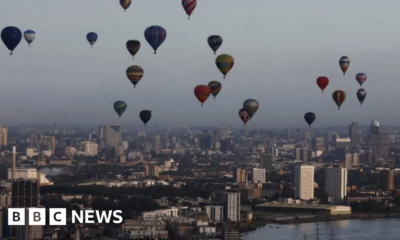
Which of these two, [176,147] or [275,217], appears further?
[176,147]

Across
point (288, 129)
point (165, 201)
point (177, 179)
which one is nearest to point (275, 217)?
point (165, 201)

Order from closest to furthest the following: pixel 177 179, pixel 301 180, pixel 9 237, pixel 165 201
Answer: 1. pixel 9 237
2. pixel 165 201
3. pixel 301 180
4. pixel 177 179

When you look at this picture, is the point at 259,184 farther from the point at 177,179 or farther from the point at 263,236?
the point at 263,236

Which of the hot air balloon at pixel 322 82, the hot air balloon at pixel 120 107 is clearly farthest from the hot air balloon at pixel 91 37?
the hot air balloon at pixel 322 82

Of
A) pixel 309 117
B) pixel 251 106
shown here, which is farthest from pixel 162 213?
pixel 251 106

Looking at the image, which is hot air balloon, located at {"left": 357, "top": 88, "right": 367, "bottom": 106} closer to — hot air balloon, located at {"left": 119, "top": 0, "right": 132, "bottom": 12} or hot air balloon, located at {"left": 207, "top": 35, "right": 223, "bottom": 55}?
hot air balloon, located at {"left": 207, "top": 35, "right": 223, "bottom": 55}

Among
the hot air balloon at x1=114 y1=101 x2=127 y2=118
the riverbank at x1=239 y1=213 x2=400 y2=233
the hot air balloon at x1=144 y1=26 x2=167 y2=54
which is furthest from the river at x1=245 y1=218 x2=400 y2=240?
the hot air balloon at x1=144 y1=26 x2=167 y2=54

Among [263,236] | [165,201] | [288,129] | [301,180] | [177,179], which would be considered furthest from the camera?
[288,129]
